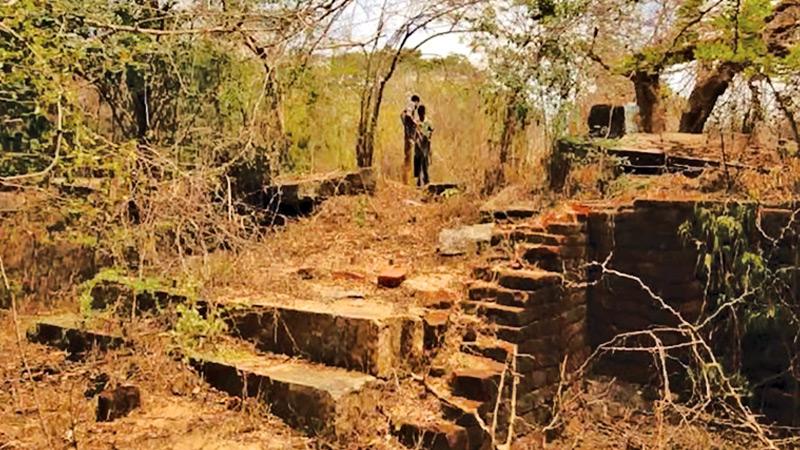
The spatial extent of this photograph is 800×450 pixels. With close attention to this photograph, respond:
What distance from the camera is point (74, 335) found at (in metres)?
5.03

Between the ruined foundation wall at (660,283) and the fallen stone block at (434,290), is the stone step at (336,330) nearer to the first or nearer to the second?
the fallen stone block at (434,290)

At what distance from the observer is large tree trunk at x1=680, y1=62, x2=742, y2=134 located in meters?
7.75

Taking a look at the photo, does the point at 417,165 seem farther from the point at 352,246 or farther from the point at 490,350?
the point at 490,350

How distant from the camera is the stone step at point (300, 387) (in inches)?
151

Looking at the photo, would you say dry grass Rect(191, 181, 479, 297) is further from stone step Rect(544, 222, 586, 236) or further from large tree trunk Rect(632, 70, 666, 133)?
large tree trunk Rect(632, 70, 666, 133)

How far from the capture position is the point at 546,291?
542 centimetres

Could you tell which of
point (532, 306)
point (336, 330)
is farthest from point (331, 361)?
point (532, 306)

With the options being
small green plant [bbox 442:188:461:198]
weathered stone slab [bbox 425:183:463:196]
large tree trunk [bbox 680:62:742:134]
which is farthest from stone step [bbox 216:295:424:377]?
large tree trunk [bbox 680:62:742:134]

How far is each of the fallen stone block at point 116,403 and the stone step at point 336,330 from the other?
917 millimetres

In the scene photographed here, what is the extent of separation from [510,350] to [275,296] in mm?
1759

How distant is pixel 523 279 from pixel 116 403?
299cm

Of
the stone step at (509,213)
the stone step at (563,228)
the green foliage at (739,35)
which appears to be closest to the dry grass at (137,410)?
the stone step at (563,228)

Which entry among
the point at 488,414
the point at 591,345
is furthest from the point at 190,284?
the point at 591,345

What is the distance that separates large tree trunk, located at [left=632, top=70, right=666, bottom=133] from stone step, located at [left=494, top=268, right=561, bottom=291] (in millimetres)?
4176
